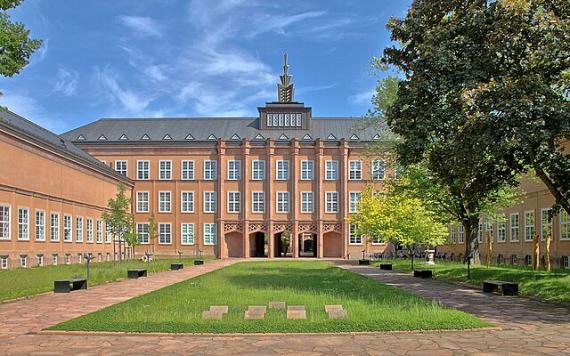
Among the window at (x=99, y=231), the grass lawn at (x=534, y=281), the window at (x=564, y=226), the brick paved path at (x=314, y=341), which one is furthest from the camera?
the window at (x=99, y=231)

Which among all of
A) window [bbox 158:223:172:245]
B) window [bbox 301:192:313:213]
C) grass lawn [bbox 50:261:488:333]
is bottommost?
window [bbox 158:223:172:245]

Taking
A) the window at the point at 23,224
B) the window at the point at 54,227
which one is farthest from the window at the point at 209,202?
the window at the point at 23,224

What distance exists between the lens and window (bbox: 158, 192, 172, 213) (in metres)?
70.8

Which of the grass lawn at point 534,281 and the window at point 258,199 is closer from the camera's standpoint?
the grass lawn at point 534,281

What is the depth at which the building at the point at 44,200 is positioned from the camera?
125 ft

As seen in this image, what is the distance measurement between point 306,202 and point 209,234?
10975mm

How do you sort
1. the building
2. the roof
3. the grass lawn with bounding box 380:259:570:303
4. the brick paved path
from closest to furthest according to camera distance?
the brick paved path
the grass lawn with bounding box 380:259:570:303
the building
the roof

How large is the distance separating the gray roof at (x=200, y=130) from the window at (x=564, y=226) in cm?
3460

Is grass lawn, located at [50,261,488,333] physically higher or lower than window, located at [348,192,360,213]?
lower

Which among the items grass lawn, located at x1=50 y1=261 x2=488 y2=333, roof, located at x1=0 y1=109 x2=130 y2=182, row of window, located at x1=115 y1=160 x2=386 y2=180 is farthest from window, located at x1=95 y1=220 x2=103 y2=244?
grass lawn, located at x1=50 y1=261 x2=488 y2=333

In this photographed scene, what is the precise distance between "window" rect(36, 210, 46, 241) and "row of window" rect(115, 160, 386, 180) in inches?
1009

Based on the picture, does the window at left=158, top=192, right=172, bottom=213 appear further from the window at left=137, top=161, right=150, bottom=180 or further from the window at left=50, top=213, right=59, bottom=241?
the window at left=50, top=213, right=59, bottom=241

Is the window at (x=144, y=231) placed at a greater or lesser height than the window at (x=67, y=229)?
lesser

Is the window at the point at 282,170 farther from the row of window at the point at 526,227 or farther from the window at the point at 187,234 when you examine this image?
the row of window at the point at 526,227
